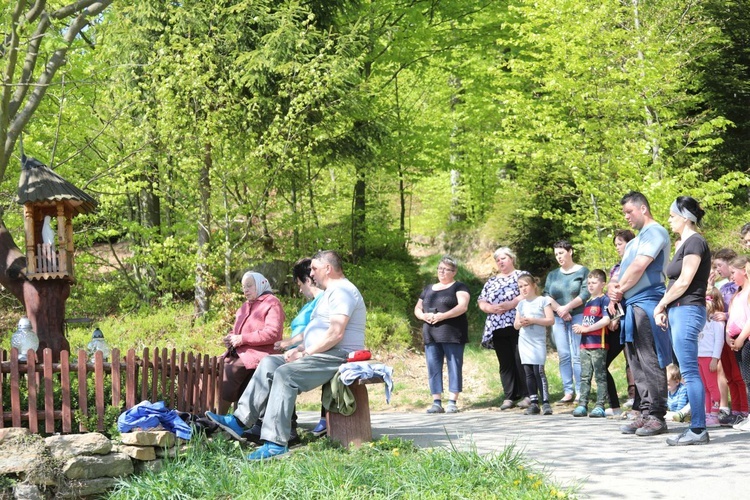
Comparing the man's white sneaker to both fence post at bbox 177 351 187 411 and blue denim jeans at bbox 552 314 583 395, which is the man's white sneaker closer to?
blue denim jeans at bbox 552 314 583 395

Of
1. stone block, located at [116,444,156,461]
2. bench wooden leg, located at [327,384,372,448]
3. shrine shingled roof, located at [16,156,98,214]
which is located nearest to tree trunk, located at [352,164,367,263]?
shrine shingled roof, located at [16,156,98,214]

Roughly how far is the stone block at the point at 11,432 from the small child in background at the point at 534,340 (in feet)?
18.3

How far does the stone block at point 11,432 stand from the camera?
639 cm

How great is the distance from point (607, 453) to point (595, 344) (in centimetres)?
273

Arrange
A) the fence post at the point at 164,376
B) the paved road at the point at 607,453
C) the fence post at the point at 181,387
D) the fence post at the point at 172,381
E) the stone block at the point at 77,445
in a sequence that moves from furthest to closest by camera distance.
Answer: the fence post at the point at 181,387 < the fence post at the point at 172,381 < the fence post at the point at 164,376 < the stone block at the point at 77,445 < the paved road at the point at 607,453

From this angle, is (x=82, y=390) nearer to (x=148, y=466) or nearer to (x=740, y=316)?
(x=148, y=466)

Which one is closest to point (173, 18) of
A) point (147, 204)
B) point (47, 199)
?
point (147, 204)

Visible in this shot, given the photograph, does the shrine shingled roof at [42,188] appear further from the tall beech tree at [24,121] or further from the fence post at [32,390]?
the fence post at [32,390]

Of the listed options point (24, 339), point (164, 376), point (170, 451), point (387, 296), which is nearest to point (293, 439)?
point (170, 451)

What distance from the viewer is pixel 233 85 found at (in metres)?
15.7

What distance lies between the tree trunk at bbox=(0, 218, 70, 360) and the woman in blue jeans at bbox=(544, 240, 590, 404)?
18.1 feet

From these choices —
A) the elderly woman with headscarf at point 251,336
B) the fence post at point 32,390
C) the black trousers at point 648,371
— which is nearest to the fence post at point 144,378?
the fence post at point 32,390

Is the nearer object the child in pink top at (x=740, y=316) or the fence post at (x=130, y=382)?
the fence post at (x=130, y=382)

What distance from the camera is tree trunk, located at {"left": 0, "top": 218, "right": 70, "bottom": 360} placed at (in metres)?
7.87
